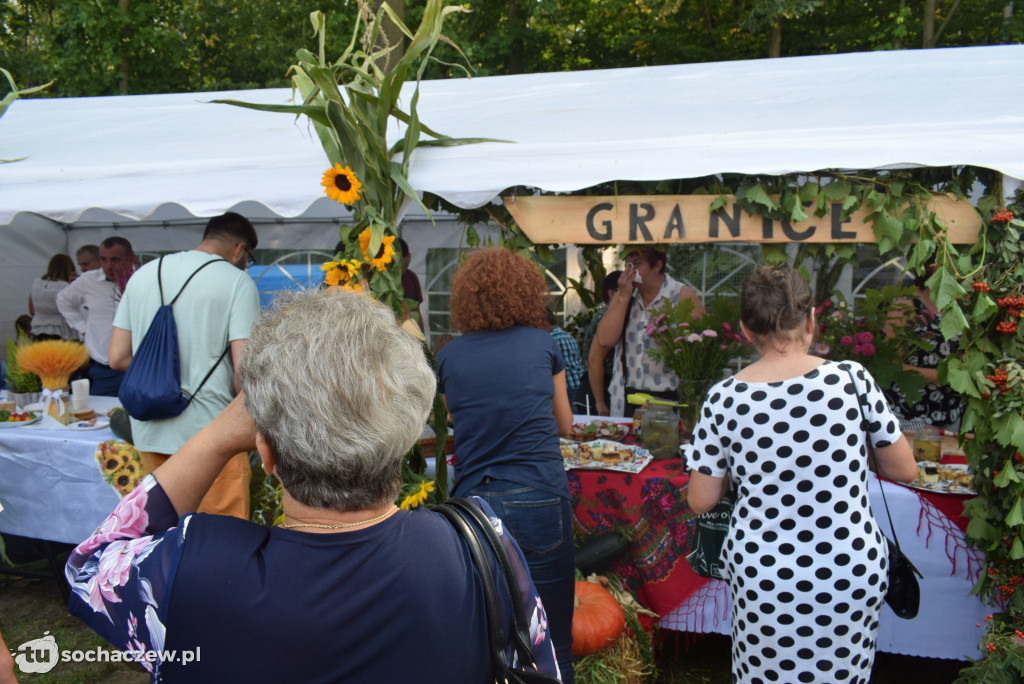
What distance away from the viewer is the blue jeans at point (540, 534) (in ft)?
7.27

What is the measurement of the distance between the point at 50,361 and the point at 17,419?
404 millimetres

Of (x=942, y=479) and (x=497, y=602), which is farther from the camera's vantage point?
(x=942, y=479)

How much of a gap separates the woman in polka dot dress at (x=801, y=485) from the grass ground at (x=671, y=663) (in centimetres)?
113

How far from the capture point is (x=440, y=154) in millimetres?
2830

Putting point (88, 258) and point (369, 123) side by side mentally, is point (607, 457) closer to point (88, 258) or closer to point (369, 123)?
point (369, 123)

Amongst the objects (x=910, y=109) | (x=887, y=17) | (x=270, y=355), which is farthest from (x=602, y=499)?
(x=887, y=17)

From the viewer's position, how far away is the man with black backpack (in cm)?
265

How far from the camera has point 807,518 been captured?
74.6 inches

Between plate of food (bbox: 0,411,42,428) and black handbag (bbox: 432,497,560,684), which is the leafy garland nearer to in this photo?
black handbag (bbox: 432,497,560,684)

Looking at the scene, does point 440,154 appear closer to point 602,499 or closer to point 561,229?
point 561,229

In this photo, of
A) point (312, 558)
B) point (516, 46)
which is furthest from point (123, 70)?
point (312, 558)

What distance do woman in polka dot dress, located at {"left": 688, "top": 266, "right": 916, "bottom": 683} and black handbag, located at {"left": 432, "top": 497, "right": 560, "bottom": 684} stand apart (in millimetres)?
1081

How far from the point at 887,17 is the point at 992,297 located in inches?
333

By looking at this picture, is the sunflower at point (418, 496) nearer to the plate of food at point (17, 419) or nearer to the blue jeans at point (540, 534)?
the blue jeans at point (540, 534)
